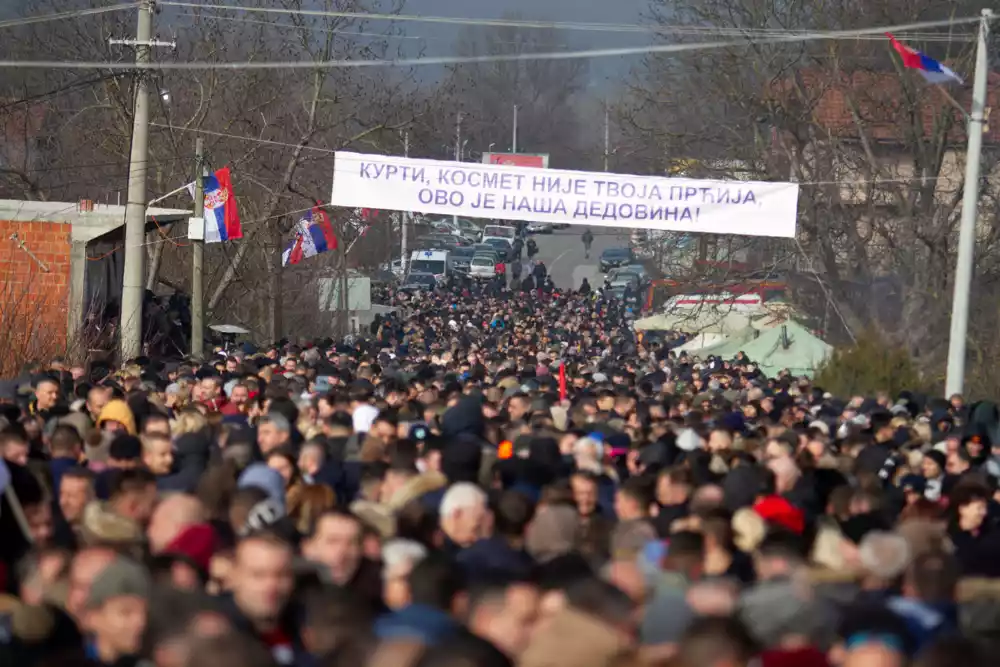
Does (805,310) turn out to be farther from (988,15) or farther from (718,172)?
(988,15)

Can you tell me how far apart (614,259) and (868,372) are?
1541 inches

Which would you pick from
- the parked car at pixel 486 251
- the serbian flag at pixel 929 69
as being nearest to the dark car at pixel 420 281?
the parked car at pixel 486 251

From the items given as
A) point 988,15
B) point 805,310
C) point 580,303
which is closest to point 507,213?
point 988,15

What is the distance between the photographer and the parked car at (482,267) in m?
58.5

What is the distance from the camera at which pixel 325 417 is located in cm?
1195

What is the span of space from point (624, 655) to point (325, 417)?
7.15 m

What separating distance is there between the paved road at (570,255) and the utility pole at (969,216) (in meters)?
37.9

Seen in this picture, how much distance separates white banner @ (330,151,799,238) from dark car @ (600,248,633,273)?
129 feet

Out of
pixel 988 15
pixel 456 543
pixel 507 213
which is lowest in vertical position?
pixel 456 543

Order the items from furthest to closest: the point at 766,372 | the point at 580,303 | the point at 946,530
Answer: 1. the point at 580,303
2. the point at 766,372
3. the point at 946,530

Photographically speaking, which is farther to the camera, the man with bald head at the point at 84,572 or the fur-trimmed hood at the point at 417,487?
the fur-trimmed hood at the point at 417,487

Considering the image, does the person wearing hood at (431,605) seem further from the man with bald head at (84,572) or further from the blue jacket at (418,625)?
the man with bald head at (84,572)

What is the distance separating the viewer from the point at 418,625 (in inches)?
214

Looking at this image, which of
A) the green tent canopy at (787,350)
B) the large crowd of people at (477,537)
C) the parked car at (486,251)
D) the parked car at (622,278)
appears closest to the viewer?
the large crowd of people at (477,537)
